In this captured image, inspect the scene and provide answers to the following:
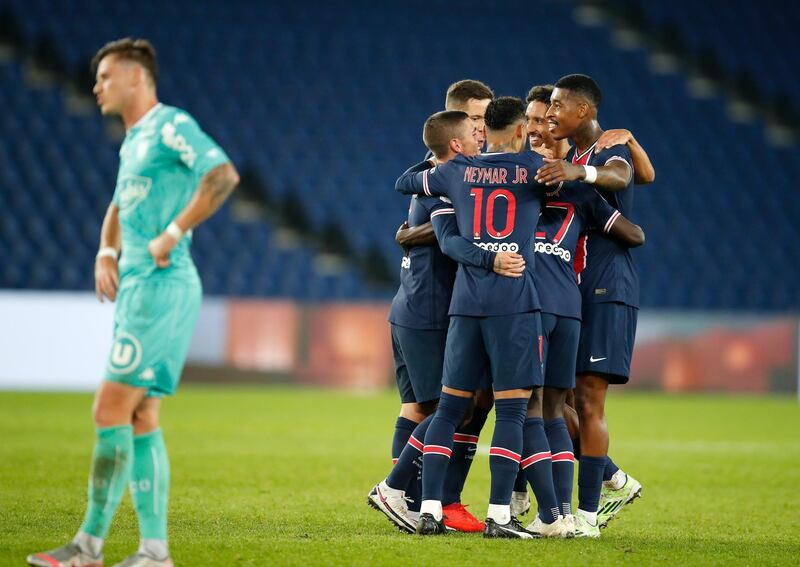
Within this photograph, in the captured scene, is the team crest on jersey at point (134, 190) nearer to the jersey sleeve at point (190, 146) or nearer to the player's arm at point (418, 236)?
the jersey sleeve at point (190, 146)

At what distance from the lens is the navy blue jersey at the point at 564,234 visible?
5254mm

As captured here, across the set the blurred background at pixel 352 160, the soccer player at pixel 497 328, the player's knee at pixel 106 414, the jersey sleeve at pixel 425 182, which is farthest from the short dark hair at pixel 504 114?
the blurred background at pixel 352 160

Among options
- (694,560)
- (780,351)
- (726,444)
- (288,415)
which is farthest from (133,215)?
(780,351)

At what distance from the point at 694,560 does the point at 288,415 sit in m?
8.20

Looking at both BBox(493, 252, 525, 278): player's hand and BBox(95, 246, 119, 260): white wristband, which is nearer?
BBox(95, 246, 119, 260): white wristband

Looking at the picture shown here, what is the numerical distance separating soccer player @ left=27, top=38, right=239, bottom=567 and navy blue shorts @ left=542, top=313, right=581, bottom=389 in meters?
1.82

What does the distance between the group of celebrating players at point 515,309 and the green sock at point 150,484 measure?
1.44 meters

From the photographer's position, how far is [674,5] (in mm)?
22047

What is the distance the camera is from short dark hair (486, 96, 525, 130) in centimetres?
525

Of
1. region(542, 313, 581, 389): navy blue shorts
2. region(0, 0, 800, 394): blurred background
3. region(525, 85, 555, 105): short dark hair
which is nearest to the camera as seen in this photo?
region(542, 313, 581, 389): navy blue shorts

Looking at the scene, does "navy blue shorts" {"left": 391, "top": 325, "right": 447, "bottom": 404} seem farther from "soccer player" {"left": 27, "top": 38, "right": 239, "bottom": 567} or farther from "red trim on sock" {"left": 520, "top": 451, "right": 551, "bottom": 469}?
"soccer player" {"left": 27, "top": 38, "right": 239, "bottom": 567}

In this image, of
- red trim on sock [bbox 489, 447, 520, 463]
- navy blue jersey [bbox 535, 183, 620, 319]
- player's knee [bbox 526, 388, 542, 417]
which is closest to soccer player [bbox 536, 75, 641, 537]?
navy blue jersey [bbox 535, 183, 620, 319]

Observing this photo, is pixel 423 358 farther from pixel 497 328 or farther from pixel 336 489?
pixel 336 489

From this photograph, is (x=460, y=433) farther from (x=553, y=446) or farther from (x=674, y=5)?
(x=674, y=5)
